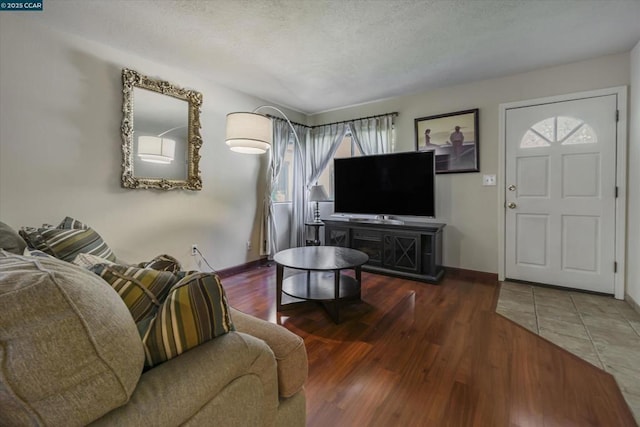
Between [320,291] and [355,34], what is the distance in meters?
2.17

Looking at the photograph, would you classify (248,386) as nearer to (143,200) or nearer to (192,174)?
(143,200)

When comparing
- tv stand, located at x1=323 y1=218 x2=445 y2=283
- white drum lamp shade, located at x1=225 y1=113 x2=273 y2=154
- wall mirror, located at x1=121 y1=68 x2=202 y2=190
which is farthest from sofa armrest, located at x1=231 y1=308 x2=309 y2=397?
tv stand, located at x1=323 y1=218 x2=445 y2=283

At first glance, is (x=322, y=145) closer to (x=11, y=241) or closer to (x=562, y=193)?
(x=562, y=193)

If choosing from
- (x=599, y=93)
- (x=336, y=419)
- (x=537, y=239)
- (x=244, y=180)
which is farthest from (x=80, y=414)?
(x=599, y=93)

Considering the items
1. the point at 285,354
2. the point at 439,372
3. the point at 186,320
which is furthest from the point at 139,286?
the point at 439,372

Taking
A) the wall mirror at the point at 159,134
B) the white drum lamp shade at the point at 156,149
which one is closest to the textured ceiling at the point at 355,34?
the wall mirror at the point at 159,134

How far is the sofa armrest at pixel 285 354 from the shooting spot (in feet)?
3.09

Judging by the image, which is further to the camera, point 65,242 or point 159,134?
point 159,134

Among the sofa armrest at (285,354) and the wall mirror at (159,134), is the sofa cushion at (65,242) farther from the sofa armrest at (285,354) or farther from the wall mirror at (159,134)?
the wall mirror at (159,134)

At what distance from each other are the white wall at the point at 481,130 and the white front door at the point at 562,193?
0.51 ft

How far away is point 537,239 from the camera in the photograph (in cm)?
309

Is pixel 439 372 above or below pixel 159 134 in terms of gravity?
below

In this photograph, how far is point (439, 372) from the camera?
1652 mm

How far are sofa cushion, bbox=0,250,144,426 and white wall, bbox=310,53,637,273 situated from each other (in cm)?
358
